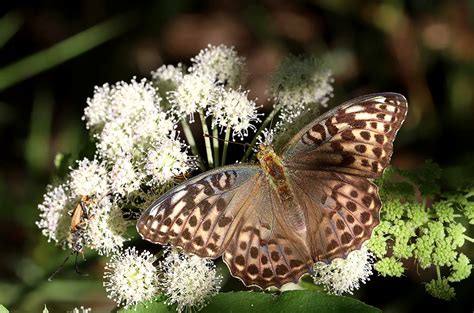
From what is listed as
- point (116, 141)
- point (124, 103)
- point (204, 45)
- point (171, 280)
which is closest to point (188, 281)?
point (171, 280)

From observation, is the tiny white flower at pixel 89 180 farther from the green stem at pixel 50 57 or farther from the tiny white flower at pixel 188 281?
the green stem at pixel 50 57

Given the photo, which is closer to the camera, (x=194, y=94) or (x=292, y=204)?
(x=292, y=204)

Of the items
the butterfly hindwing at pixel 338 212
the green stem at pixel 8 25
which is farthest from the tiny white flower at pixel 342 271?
the green stem at pixel 8 25

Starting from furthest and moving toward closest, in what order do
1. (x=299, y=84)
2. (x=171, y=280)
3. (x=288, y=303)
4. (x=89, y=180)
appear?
(x=299, y=84)
(x=89, y=180)
(x=171, y=280)
(x=288, y=303)

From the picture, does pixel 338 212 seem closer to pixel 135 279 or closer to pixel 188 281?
pixel 188 281

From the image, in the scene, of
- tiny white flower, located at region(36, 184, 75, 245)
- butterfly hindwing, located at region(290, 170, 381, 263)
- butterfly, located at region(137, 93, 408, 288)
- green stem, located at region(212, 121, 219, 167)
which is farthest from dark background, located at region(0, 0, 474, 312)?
butterfly hindwing, located at region(290, 170, 381, 263)

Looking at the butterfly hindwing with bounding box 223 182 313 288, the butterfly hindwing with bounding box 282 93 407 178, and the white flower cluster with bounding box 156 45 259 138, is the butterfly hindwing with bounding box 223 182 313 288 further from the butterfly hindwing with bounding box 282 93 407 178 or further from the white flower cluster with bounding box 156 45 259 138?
the white flower cluster with bounding box 156 45 259 138
